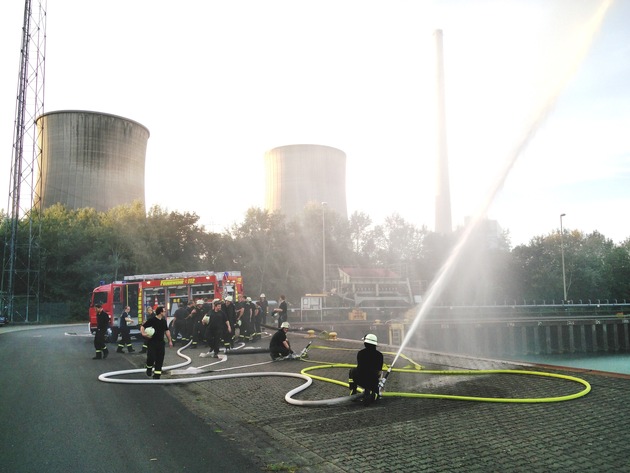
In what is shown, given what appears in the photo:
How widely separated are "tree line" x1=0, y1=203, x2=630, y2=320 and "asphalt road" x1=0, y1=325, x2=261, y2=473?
4340 centimetres

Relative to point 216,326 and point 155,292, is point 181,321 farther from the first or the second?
point 216,326

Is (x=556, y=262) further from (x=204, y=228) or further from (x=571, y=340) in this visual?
(x=204, y=228)

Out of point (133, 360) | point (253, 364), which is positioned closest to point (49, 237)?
point (133, 360)

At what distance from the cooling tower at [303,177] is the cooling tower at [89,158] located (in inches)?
732

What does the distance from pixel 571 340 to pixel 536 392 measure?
34.9m

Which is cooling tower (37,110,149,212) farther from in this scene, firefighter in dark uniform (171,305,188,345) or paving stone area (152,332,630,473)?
paving stone area (152,332,630,473)

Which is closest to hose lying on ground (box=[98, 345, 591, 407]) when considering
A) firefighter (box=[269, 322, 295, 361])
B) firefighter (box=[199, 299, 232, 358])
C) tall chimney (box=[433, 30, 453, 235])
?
firefighter (box=[199, 299, 232, 358])

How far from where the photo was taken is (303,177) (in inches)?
2672

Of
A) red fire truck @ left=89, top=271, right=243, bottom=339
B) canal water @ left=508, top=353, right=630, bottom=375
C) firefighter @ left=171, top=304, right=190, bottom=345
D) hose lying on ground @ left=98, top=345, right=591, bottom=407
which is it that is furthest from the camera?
canal water @ left=508, top=353, right=630, bottom=375

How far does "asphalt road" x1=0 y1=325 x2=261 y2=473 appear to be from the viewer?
19.4 feet

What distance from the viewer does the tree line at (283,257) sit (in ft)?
172

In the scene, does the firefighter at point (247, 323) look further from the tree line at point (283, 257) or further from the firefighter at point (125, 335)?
the tree line at point (283, 257)

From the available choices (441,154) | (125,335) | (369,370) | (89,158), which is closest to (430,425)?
(369,370)

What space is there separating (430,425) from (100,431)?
5.08 metres
